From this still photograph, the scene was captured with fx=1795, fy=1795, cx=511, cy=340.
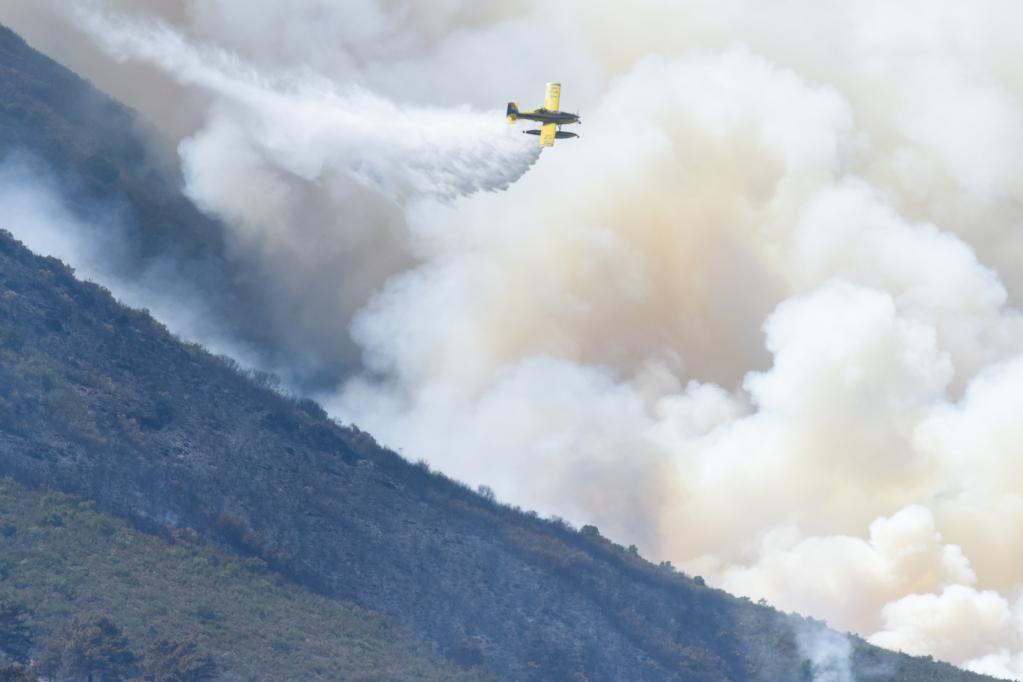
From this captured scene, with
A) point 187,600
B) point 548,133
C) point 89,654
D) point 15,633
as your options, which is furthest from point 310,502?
point 15,633

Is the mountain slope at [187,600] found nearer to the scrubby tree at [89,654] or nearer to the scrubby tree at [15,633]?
the scrubby tree at [15,633]

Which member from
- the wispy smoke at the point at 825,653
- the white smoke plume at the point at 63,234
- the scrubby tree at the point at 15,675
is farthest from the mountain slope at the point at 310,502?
the scrubby tree at the point at 15,675

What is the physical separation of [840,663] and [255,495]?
61758 millimetres


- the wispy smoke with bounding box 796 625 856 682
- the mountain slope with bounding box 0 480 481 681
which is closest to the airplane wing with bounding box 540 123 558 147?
the mountain slope with bounding box 0 480 481 681

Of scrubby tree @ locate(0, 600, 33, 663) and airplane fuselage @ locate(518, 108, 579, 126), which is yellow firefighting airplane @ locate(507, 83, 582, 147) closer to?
airplane fuselage @ locate(518, 108, 579, 126)

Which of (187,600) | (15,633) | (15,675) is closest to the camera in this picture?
(15,675)

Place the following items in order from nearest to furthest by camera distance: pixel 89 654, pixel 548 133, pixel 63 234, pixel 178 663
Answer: pixel 89 654 → pixel 178 663 → pixel 548 133 → pixel 63 234

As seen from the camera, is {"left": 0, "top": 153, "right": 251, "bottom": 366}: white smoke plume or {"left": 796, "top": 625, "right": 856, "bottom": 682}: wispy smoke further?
{"left": 0, "top": 153, "right": 251, "bottom": 366}: white smoke plume

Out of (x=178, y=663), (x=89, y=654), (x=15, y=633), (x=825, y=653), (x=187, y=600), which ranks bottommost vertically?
(x=89, y=654)

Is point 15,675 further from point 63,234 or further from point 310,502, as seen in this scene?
point 63,234

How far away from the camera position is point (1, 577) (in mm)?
117750

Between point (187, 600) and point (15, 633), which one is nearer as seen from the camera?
point (15, 633)

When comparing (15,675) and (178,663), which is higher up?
(178,663)

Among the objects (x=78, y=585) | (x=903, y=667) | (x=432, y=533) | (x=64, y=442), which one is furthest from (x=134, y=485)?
(x=903, y=667)
